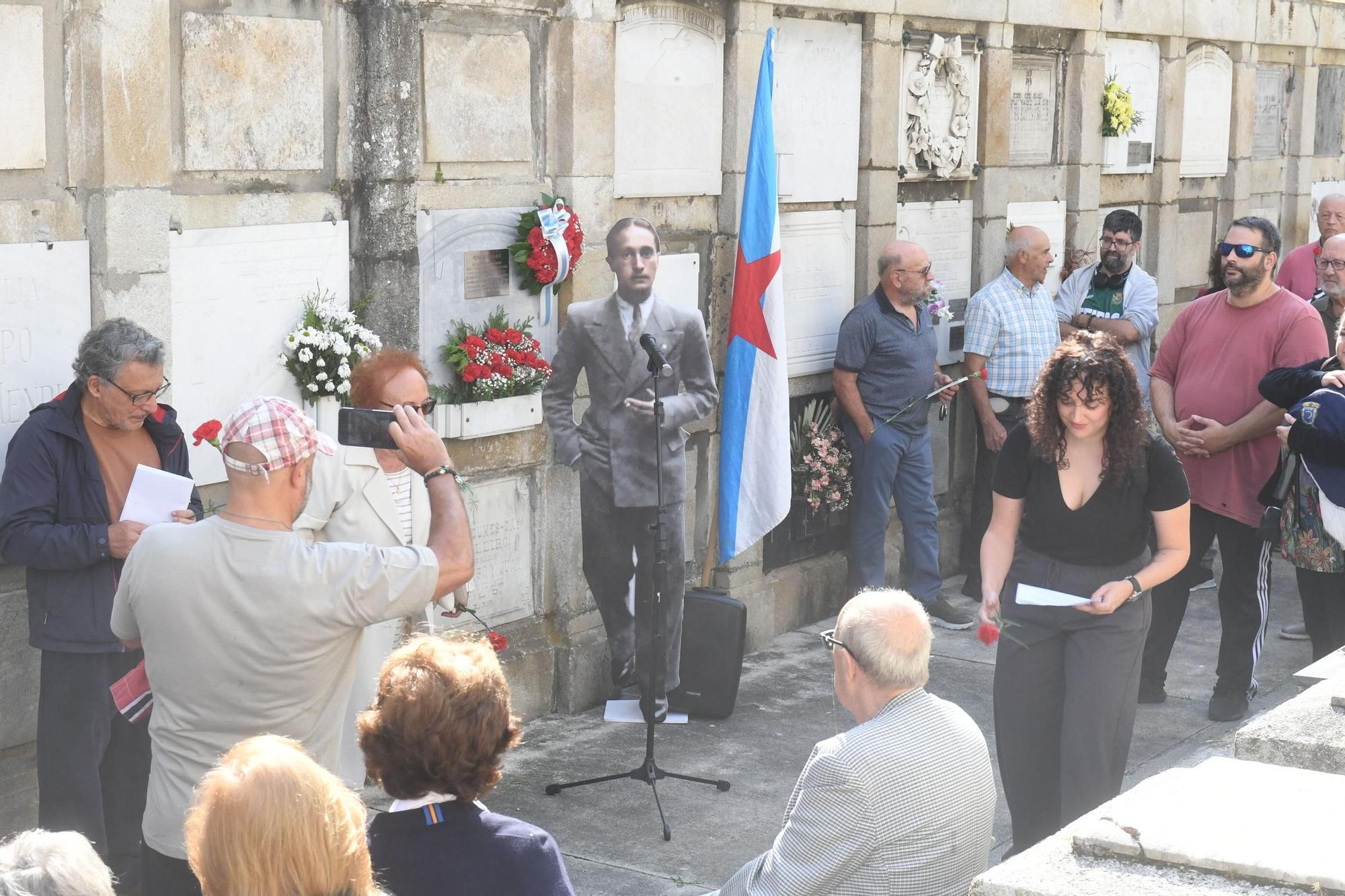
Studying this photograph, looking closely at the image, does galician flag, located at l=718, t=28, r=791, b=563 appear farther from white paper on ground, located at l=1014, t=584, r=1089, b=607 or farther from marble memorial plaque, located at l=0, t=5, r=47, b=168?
marble memorial plaque, located at l=0, t=5, r=47, b=168

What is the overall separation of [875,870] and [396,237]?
3.58 metres

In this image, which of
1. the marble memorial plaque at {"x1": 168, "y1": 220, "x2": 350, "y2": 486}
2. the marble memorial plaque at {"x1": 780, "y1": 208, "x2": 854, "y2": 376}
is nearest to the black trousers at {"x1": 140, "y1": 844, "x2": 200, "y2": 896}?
the marble memorial plaque at {"x1": 168, "y1": 220, "x2": 350, "y2": 486}

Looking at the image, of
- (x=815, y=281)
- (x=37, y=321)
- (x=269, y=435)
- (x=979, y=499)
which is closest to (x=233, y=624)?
(x=269, y=435)

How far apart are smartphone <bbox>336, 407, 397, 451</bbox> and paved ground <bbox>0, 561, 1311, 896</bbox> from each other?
1.94 m

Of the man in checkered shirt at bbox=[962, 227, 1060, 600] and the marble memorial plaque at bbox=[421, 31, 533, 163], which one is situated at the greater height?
the marble memorial plaque at bbox=[421, 31, 533, 163]

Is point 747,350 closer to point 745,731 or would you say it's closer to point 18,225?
point 745,731

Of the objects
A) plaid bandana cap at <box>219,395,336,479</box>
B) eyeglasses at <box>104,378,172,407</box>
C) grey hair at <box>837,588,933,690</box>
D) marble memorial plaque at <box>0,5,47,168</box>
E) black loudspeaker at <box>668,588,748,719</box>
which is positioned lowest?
black loudspeaker at <box>668,588,748,719</box>

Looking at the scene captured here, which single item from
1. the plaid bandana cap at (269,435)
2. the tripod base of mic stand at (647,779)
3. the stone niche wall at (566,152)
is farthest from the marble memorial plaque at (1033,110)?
the plaid bandana cap at (269,435)

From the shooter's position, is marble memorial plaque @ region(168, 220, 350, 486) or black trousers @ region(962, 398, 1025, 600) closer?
marble memorial plaque @ region(168, 220, 350, 486)

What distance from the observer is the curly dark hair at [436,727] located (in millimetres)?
3033

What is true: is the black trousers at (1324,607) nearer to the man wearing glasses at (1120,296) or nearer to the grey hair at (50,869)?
the man wearing glasses at (1120,296)

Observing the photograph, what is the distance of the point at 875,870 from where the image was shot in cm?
357

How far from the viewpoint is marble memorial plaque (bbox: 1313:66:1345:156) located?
14289 millimetres

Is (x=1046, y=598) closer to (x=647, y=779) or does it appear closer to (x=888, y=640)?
(x=888, y=640)
